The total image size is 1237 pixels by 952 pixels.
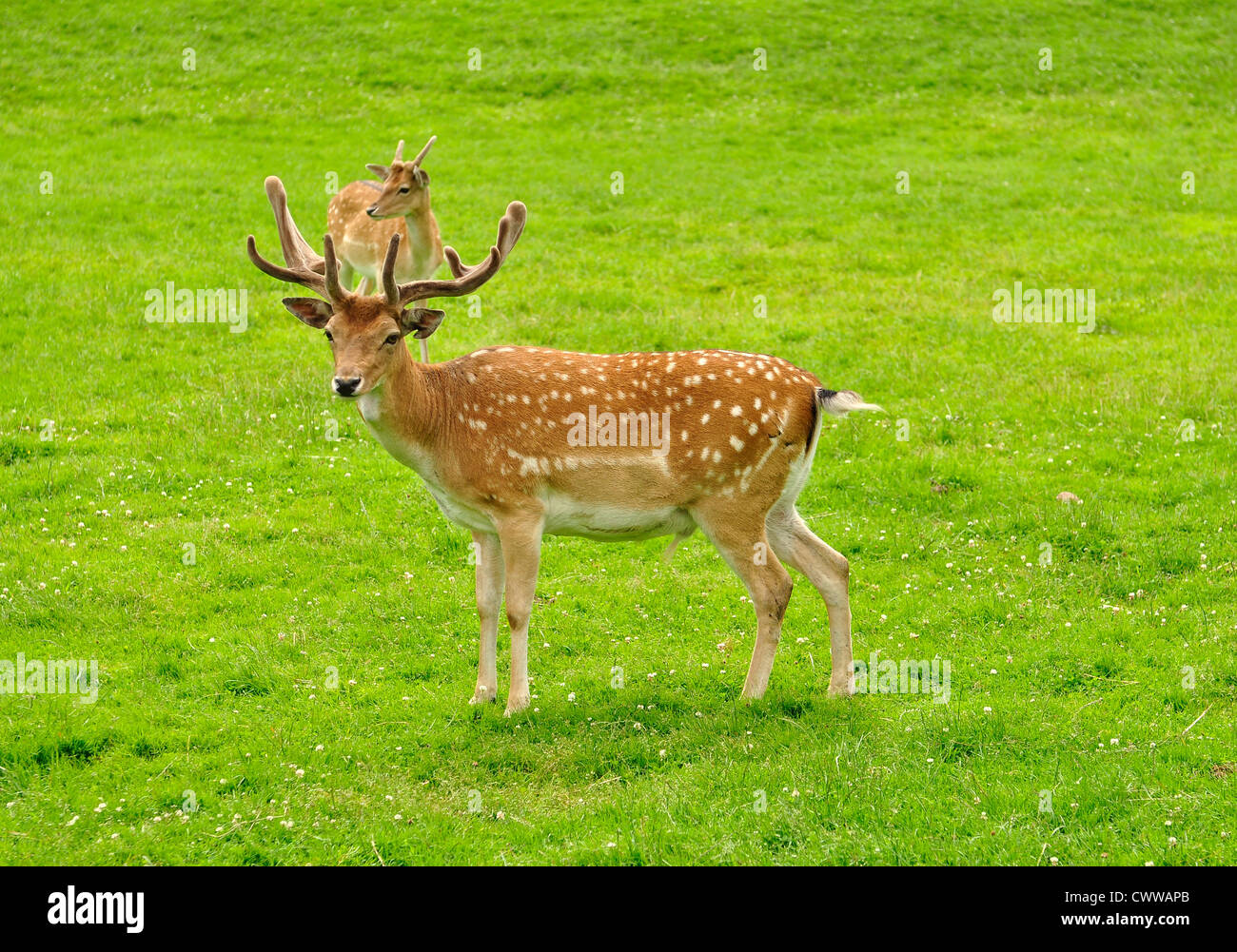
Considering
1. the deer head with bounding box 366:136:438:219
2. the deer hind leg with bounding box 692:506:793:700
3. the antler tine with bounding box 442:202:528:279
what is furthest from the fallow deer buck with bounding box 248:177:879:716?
the deer head with bounding box 366:136:438:219

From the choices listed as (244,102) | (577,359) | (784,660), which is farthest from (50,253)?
(784,660)

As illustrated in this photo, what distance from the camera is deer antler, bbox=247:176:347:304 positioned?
7.74 metres

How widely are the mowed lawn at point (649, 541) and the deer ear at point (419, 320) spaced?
8.02 ft

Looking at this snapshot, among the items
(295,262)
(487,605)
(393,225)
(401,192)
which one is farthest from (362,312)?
(393,225)

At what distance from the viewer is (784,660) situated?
905 centimetres

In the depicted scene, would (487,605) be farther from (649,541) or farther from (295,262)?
(649,541)

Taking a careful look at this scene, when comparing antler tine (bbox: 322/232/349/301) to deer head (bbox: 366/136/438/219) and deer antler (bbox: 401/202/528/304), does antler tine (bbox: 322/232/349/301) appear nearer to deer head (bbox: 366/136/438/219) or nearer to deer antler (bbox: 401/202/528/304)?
deer antler (bbox: 401/202/528/304)

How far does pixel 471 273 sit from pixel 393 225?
718 cm

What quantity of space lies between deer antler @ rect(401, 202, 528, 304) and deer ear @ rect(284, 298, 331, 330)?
19.2 inches

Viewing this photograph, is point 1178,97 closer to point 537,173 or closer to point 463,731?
point 537,173

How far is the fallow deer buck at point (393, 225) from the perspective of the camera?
595 inches

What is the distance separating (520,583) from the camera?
8.10 meters

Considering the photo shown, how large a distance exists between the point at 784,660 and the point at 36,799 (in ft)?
16.1

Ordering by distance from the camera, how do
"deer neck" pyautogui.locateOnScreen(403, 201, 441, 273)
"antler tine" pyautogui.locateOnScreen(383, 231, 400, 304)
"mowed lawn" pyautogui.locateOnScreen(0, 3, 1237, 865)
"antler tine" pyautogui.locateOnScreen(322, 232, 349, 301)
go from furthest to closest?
1. "deer neck" pyautogui.locateOnScreen(403, 201, 441, 273)
2. "antler tine" pyautogui.locateOnScreen(322, 232, 349, 301)
3. "antler tine" pyautogui.locateOnScreen(383, 231, 400, 304)
4. "mowed lawn" pyautogui.locateOnScreen(0, 3, 1237, 865)
